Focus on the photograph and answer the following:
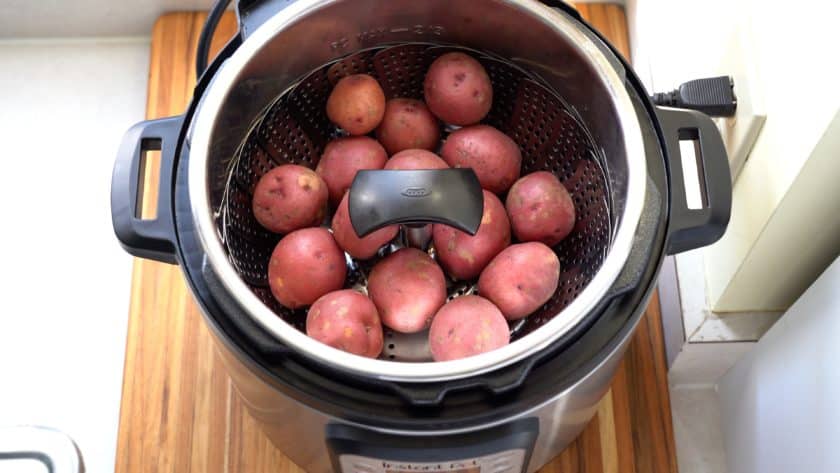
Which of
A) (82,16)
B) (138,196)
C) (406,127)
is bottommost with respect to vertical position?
(138,196)

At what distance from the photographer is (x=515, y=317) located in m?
0.70

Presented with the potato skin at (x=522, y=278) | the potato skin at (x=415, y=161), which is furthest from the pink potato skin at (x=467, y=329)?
the potato skin at (x=415, y=161)

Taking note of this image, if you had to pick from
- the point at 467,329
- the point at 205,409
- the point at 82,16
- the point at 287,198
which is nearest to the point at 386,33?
the point at 287,198

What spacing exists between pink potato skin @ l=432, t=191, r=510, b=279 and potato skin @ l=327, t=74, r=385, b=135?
0.12 meters

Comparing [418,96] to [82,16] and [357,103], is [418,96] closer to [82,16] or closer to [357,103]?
[357,103]

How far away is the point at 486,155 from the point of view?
0.75 metres

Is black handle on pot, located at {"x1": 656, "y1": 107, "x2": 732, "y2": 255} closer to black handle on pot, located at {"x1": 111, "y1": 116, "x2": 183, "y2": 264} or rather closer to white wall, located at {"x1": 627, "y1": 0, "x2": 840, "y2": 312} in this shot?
white wall, located at {"x1": 627, "y1": 0, "x2": 840, "y2": 312}

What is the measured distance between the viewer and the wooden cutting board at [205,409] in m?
0.91

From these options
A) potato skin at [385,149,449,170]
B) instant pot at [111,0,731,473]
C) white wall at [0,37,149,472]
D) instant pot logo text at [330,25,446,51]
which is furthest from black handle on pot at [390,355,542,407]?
white wall at [0,37,149,472]

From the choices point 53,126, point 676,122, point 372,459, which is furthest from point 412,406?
point 53,126

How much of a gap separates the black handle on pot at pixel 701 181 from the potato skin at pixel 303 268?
28 centimetres

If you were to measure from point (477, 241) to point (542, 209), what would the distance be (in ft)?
0.20

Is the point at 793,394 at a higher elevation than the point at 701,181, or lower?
lower

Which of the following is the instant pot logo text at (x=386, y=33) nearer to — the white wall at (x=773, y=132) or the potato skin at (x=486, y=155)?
the potato skin at (x=486, y=155)
